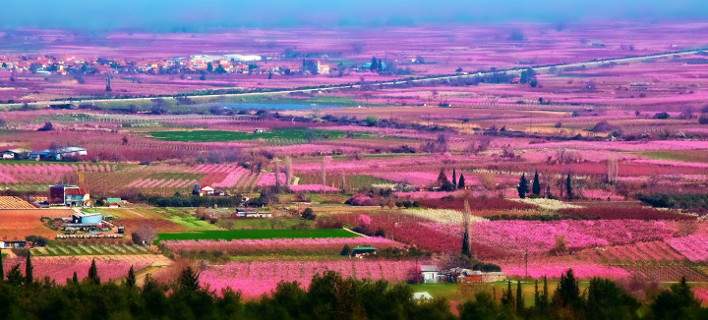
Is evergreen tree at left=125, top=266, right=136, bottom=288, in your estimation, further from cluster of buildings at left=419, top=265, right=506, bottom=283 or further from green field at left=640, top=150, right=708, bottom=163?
green field at left=640, top=150, right=708, bottom=163

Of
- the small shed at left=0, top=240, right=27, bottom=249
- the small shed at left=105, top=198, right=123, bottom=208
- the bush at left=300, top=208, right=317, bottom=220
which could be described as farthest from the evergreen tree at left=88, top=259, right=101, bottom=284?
the small shed at left=105, top=198, right=123, bottom=208

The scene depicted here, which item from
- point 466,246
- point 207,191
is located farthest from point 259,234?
point 207,191

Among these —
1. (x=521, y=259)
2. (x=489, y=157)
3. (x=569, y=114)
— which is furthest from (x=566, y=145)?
(x=521, y=259)

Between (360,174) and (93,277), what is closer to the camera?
(93,277)

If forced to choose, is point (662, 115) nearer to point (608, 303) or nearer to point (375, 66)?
point (375, 66)

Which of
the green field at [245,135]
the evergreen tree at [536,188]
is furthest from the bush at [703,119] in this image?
the evergreen tree at [536,188]

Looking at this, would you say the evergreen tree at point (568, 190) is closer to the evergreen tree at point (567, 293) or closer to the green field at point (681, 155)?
the green field at point (681, 155)
